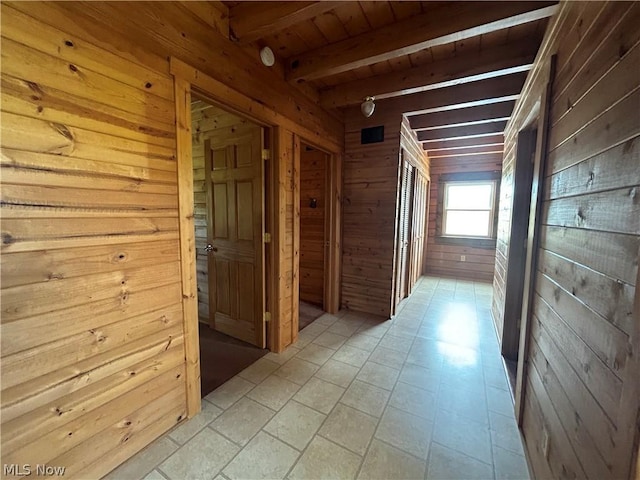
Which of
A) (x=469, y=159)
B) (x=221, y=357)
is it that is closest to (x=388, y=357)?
(x=221, y=357)

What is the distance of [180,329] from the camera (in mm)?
1575

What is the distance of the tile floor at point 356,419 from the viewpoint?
1.36 meters

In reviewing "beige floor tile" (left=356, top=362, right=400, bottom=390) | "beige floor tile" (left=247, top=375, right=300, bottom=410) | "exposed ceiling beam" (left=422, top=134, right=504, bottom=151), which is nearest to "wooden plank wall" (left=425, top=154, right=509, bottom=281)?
"exposed ceiling beam" (left=422, top=134, right=504, bottom=151)

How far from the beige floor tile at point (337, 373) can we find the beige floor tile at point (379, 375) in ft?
0.26

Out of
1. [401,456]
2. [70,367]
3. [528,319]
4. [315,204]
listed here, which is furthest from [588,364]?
[315,204]

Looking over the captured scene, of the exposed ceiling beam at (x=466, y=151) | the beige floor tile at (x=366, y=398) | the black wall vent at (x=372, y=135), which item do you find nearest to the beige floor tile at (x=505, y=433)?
the beige floor tile at (x=366, y=398)

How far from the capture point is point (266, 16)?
160cm

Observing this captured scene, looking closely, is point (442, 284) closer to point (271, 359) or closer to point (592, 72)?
point (271, 359)

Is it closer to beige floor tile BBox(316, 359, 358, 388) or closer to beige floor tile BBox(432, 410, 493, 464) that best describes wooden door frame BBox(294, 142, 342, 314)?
beige floor tile BBox(316, 359, 358, 388)

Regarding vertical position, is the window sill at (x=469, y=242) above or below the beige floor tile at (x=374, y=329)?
above

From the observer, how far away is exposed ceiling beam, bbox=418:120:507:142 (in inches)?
136

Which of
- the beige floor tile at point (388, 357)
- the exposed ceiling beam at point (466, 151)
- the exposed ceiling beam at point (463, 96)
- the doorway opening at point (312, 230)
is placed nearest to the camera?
the beige floor tile at point (388, 357)

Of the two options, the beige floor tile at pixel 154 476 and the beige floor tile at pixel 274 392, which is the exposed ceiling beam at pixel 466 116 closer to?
the beige floor tile at pixel 274 392

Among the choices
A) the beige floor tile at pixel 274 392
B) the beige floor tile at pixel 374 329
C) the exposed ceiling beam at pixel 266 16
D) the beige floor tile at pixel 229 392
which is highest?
the exposed ceiling beam at pixel 266 16
